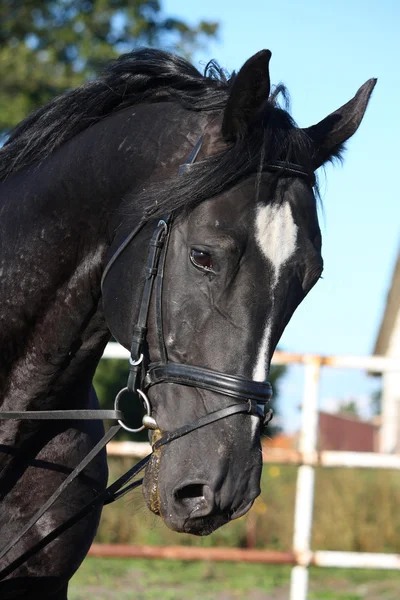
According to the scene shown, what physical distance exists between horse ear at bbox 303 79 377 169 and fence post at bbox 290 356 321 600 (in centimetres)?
330

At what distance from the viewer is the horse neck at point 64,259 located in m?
2.64

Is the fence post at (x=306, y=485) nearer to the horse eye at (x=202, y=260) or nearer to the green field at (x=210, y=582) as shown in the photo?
the green field at (x=210, y=582)

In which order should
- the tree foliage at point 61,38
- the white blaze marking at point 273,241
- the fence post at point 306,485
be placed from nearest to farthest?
the white blaze marking at point 273,241, the fence post at point 306,485, the tree foliage at point 61,38

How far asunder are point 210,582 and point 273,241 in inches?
211

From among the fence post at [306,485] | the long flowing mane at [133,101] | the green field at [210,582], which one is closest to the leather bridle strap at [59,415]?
the long flowing mane at [133,101]

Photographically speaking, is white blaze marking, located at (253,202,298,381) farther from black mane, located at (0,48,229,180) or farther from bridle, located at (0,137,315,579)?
black mane, located at (0,48,229,180)

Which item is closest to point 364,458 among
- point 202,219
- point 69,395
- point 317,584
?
point 317,584

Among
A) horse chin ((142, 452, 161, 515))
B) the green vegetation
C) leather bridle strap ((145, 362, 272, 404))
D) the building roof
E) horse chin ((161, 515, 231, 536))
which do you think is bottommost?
horse chin ((161, 515, 231, 536))

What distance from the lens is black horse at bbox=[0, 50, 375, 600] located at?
2223mm

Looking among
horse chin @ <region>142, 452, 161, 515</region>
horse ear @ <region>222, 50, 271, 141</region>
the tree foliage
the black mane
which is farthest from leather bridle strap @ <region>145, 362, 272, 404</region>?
the tree foliage

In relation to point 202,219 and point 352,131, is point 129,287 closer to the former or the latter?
point 202,219

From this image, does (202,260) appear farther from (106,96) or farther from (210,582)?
(210,582)

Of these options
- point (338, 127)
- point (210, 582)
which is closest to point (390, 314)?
point (210, 582)

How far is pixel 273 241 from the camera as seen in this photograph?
2.28m
